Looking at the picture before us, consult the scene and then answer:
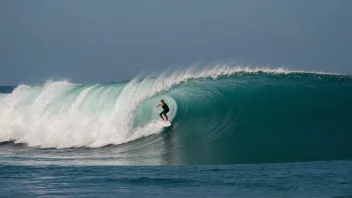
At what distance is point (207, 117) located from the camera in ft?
58.3

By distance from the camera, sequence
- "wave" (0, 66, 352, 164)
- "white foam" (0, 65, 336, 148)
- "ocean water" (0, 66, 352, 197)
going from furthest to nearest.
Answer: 1. "white foam" (0, 65, 336, 148)
2. "wave" (0, 66, 352, 164)
3. "ocean water" (0, 66, 352, 197)

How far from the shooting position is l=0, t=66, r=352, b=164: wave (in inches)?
597

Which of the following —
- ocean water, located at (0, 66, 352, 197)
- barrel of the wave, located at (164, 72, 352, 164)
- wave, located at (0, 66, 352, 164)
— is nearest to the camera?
ocean water, located at (0, 66, 352, 197)

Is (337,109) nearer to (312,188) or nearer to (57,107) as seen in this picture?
(312,188)

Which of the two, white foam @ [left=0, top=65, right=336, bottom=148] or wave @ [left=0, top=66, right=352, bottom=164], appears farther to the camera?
white foam @ [left=0, top=65, right=336, bottom=148]

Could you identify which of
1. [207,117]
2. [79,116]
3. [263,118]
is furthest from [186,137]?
[79,116]

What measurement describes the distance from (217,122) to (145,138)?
2.12 metres

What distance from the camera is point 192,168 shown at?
12.7 metres

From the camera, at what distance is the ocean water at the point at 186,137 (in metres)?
10.7

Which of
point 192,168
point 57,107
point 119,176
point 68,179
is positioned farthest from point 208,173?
point 57,107

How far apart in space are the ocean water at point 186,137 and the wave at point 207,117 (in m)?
0.03

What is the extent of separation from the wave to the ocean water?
3 centimetres

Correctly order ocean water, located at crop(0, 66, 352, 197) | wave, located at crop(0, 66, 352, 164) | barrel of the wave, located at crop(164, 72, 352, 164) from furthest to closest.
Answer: wave, located at crop(0, 66, 352, 164)
barrel of the wave, located at crop(164, 72, 352, 164)
ocean water, located at crop(0, 66, 352, 197)

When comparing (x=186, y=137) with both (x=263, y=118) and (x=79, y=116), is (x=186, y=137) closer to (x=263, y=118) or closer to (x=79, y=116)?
(x=263, y=118)
